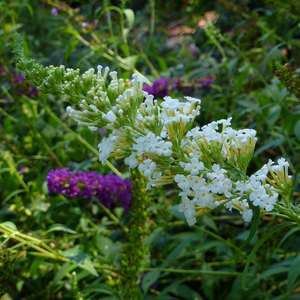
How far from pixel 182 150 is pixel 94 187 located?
773mm

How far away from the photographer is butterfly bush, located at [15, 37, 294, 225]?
784mm

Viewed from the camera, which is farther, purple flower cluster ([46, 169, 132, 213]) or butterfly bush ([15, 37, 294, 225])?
purple flower cluster ([46, 169, 132, 213])

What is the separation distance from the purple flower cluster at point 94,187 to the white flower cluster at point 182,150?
25.4 inches

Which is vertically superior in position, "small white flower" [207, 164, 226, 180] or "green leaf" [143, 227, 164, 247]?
"small white flower" [207, 164, 226, 180]

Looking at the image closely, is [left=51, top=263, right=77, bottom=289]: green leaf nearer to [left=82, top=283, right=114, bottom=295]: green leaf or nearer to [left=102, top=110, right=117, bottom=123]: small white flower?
[left=82, top=283, right=114, bottom=295]: green leaf

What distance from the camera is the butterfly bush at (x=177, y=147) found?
78 centimetres

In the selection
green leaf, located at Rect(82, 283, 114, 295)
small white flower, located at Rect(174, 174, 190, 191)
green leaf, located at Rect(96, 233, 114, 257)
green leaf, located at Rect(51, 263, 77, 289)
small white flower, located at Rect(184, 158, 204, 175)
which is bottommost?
green leaf, located at Rect(96, 233, 114, 257)

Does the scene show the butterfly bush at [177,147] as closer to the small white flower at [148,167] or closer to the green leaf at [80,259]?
the small white flower at [148,167]

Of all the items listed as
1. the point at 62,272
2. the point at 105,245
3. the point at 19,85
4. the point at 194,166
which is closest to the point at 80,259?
the point at 62,272

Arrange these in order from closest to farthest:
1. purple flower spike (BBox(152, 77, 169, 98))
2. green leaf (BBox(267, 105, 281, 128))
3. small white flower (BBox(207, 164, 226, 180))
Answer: small white flower (BBox(207, 164, 226, 180)) → green leaf (BBox(267, 105, 281, 128)) → purple flower spike (BBox(152, 77, 169, 98))

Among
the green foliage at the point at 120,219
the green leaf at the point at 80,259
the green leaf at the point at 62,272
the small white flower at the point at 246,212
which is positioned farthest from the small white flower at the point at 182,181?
the green leaf at the point at 62,272

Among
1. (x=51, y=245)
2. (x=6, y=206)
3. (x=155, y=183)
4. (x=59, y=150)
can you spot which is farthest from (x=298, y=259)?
(x=6, y=206)

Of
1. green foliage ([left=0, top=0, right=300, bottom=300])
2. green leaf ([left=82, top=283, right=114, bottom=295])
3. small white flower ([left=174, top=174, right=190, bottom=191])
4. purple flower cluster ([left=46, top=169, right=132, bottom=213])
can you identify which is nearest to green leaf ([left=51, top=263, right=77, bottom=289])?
green foliage ([left=0, top=0, right=300, bottom=300])

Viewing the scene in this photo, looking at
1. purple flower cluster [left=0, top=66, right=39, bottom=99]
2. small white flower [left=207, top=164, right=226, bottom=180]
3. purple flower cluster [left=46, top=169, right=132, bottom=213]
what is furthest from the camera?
purple flower cluster [left=0, top=66, right=39, bottom=99]
